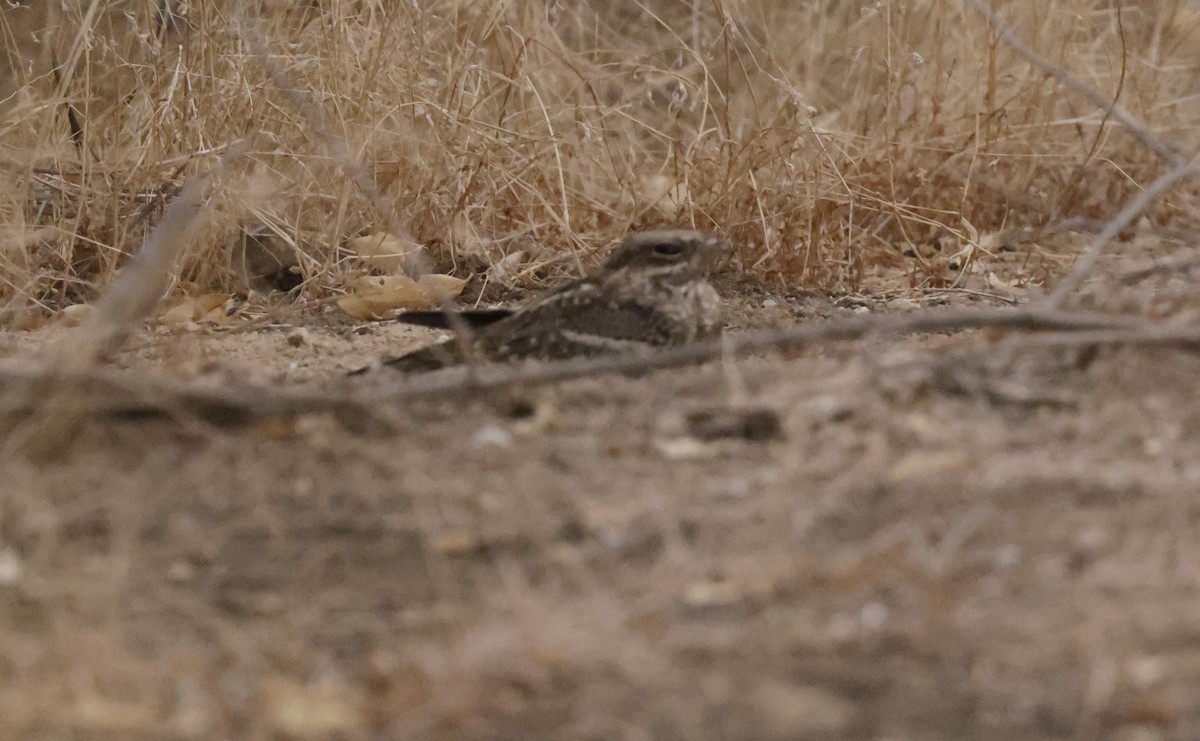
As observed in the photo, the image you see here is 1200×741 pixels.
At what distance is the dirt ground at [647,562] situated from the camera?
1466 mm

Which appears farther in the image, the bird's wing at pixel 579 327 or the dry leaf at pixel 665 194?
the dry leaf at pixel 665 194

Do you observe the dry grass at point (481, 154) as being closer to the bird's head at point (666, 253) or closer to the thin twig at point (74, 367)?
the bird's head at point (666, 253)

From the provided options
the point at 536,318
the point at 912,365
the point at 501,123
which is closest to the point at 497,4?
the point at 501,123

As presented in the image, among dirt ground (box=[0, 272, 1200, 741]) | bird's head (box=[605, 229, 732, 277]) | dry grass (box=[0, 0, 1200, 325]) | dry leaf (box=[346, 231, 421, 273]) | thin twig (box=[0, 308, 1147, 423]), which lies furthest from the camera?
dry leaf (box=[346, 231, 421, 273])

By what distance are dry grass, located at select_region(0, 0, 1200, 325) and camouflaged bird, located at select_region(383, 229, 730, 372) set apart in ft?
2.54

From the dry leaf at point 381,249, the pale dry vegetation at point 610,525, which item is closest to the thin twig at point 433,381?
the pale dry vegetation at point 610,525

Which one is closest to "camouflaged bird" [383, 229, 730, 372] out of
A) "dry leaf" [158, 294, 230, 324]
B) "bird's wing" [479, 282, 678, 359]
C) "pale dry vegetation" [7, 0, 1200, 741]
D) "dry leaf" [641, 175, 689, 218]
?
"bird's wing" [479, 282, 678, 359]

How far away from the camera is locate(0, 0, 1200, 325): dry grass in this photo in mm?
3947

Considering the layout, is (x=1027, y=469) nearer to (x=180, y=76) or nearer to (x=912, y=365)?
(x=912, y=365)

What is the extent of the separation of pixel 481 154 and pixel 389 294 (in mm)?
523

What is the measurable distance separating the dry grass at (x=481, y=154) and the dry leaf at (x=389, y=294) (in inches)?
5.4

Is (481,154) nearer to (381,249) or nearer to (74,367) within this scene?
(381,249)

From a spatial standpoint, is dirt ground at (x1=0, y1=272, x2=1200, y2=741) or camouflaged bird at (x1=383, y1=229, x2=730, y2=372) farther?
camouflaged bird at (x1=383, y1=229, x2=730, y2=372)

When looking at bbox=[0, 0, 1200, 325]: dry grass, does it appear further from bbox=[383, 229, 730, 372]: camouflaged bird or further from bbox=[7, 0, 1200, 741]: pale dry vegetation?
bbox=[383, 229, 730, 372]: camouflaged bird
